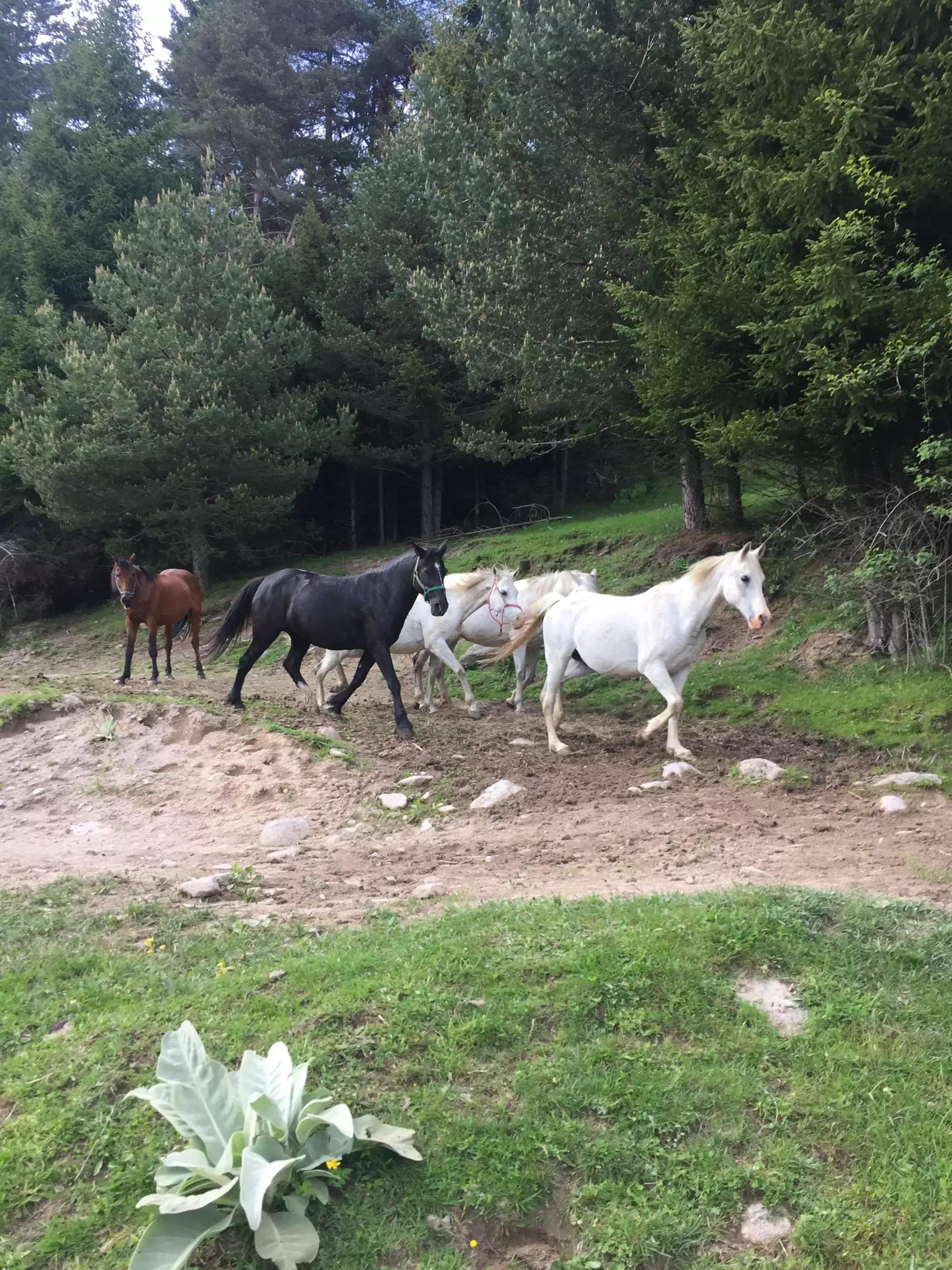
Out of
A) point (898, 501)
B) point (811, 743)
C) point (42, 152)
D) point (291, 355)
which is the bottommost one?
point (811, 743)

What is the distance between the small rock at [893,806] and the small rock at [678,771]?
5.34 ft

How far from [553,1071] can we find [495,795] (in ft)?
13.2

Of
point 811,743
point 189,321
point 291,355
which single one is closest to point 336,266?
point 291,355

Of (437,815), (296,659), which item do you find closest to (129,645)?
(296,659)

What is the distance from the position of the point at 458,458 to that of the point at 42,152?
56.6 feet

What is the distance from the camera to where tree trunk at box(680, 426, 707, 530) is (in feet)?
50.6

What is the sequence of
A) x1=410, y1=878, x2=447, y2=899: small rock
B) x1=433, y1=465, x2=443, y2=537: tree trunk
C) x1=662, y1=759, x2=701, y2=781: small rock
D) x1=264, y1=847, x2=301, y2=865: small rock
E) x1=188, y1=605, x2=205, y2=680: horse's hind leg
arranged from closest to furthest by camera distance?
1. x1=410, y1=878, x2=447, y2=899: small rock
2. x1=264, y1=847, x2=301, y2=865: small rock
3. x1=662, y1=759, x2=701, y2=781: small rock
4. x1=188, y1=605, x2=205, y2=680: horse's hind leg
5. x1=433, y1=465, x2=443, y2=537: tree trunk

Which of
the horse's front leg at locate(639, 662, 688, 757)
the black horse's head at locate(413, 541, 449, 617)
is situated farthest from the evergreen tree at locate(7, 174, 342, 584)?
the horse's front leg at locate(639, 662, 688, 757)

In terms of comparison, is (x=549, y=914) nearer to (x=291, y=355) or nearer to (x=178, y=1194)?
(x=178, y=1194)

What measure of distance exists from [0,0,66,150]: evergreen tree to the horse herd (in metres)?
33.4

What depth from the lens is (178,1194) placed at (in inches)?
113

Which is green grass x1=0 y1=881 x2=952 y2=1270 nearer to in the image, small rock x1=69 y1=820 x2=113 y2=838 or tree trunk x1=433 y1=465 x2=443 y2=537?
small rock x1=69 y1=820 x2=113 y2=838

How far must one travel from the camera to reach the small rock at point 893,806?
677 cm

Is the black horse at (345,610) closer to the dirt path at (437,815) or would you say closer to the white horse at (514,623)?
the dirt path at (437,815)
